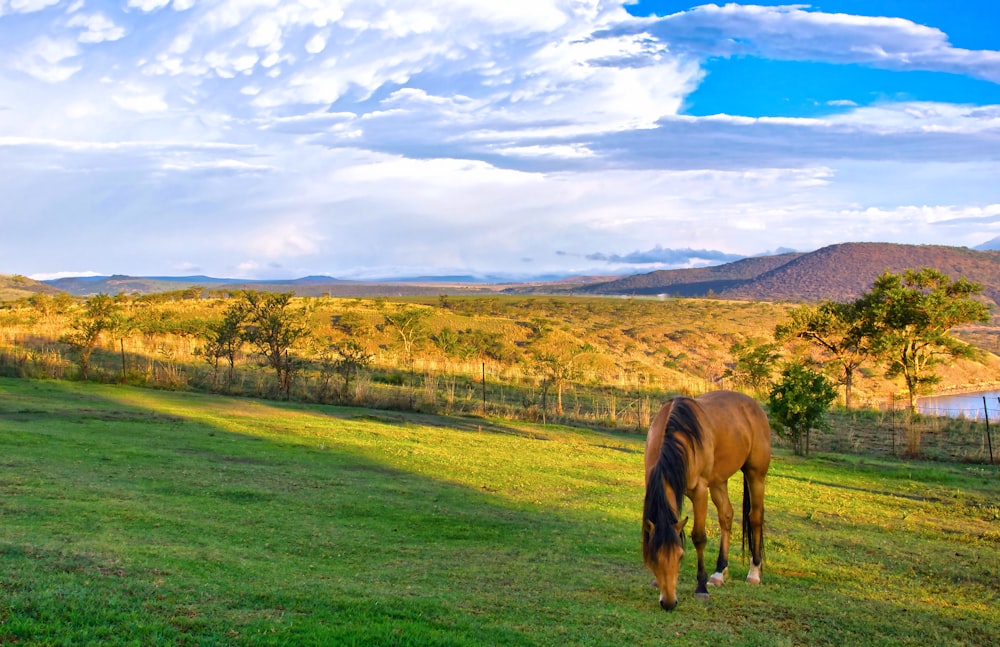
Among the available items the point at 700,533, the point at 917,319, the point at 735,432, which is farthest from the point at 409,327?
the point at 700,533

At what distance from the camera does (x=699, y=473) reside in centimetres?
840

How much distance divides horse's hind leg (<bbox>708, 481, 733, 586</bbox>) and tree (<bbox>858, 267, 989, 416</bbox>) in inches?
1028

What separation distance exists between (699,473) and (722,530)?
4.03 ft

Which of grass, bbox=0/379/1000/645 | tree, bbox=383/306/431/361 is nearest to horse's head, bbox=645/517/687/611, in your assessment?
grass, bbox=0/379/1000/645

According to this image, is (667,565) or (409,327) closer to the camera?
(667,565)

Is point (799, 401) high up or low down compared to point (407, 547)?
up

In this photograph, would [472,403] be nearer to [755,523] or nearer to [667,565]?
[755,523]

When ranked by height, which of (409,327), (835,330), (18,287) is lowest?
(409,327)

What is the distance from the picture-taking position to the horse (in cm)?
740

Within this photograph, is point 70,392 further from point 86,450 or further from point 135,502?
point 135,502

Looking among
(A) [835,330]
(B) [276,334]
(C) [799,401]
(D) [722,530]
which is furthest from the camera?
(A) [835,330]

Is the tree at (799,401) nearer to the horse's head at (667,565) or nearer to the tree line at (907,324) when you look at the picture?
the tree line at (907,324)

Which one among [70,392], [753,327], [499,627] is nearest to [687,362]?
[753,327]

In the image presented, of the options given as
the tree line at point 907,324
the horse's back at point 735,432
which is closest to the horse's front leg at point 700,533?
the horse's back at point 735,432
